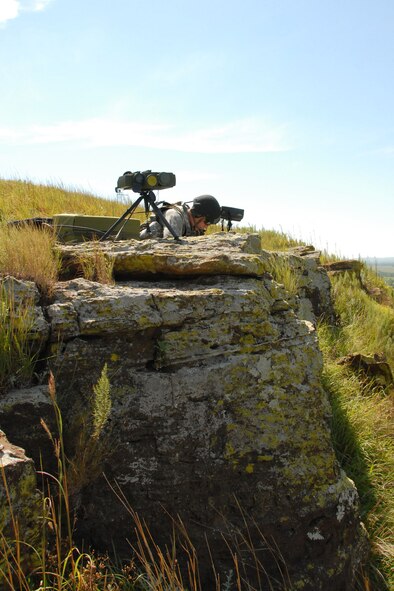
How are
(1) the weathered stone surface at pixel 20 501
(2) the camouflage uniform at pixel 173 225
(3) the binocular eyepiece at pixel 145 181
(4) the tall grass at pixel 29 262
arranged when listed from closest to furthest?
(1) the weathered stone surface at pixel 20 501
(4) the tall grass at pixel 29 262
(3) the binocular eyepiece at pixel 145 181
(2) the camouflage uniform at pixel 173 225

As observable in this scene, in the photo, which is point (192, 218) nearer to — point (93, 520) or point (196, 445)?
point (196, 445)

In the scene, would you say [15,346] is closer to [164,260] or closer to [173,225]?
[164,260]

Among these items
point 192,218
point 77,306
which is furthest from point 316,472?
point 192,218

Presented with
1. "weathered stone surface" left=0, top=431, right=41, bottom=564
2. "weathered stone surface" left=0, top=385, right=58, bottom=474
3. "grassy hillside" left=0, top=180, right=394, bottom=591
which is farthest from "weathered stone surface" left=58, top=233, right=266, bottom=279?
"weathered stone surface" left=0, top=431, right=41, bottom=564

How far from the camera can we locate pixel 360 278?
373 inches

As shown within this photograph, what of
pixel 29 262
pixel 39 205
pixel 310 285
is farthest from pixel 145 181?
pixel 39 205

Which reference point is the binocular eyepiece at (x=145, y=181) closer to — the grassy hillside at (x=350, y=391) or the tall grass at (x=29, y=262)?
the grassy hillside at (x=350, y=391)

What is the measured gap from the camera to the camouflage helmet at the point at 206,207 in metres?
6.37

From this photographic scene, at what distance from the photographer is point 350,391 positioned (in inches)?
196

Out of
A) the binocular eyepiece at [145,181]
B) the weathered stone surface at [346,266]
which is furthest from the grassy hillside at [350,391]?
the weathered stone surface at [346,266]

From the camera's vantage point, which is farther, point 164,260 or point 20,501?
point 164,260

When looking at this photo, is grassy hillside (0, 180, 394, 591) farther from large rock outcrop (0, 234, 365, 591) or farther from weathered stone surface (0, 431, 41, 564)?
large rock outcrop (0, 234, 365, 591)

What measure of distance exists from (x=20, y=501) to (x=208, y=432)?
122 cm

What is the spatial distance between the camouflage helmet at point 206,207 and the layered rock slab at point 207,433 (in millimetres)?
3228
